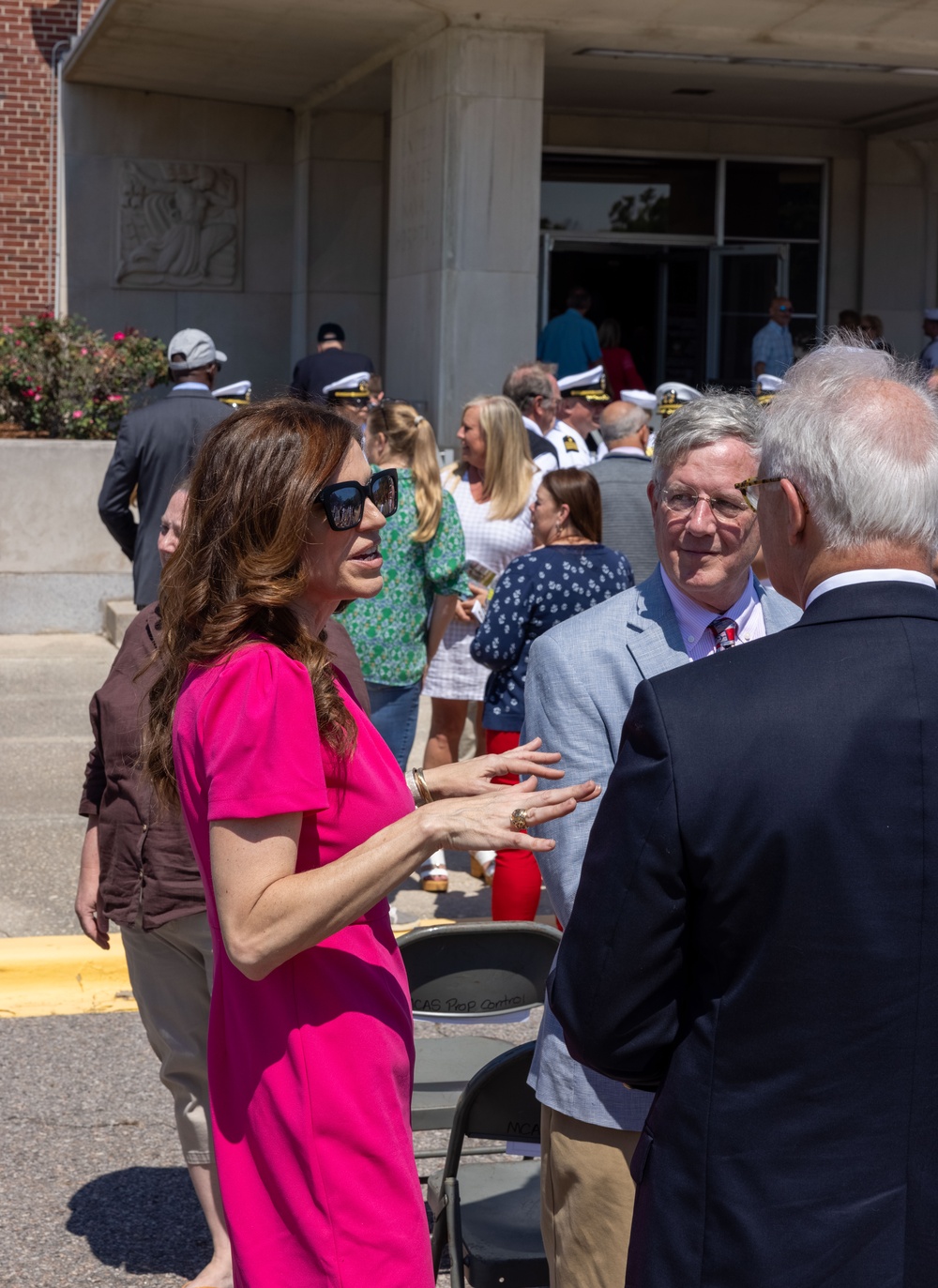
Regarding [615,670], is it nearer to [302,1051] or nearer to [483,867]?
[302,1051]

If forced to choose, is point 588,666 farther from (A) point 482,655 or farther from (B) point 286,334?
(B) point 286,334

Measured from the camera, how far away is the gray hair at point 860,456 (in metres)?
1.85

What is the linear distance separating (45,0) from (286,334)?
467 centimetres

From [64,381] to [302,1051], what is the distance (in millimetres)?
11603

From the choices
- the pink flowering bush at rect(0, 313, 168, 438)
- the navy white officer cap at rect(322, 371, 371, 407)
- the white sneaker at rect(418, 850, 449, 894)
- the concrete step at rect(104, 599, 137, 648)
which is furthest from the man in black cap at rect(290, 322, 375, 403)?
the white sneaker at rect(418, 850, 449, 894)

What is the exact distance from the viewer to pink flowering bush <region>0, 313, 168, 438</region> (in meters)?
13.0

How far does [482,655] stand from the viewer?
612cm

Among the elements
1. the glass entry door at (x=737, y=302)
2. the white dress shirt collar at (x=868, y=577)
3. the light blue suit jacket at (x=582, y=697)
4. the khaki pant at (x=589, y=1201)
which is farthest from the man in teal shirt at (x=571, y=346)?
the white dress shirt collar at (x=868, y=577)

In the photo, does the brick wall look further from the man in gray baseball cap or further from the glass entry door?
the man in gray baseball cap

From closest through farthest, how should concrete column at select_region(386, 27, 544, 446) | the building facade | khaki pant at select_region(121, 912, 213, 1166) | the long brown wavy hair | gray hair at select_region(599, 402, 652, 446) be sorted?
1. the long brown wavy hair
2. khaki pant at select_region(121, 912, 213, 1166)
3. gray hair at select_region(599, 402, 652, 446)
4. concrete column at select_region(386, 27, 544, 446)
5. the building facade

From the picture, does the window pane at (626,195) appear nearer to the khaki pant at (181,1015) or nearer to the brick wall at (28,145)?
the brick wall at (28,145)

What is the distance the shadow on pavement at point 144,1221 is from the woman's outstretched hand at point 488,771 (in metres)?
1.92

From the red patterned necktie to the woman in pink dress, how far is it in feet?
2.67

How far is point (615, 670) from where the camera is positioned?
2.81 meters
